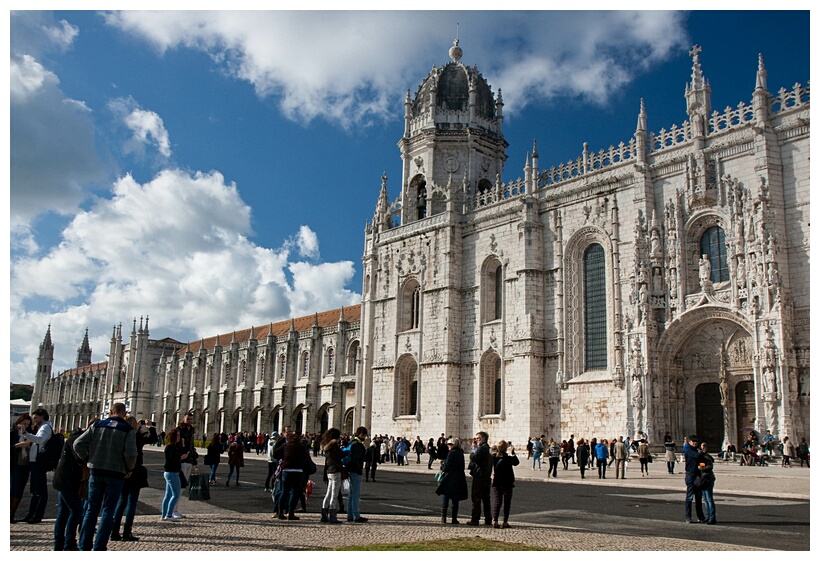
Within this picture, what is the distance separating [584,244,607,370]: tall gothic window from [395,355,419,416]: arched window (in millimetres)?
10904

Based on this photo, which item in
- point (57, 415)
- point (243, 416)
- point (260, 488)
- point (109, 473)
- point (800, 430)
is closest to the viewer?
point (109, 473)

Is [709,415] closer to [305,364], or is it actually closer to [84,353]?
[305,364]

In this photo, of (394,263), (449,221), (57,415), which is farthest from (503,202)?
(57,415)

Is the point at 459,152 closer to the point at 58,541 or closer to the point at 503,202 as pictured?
the point at 503,202

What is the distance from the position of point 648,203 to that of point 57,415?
98572 millimetres

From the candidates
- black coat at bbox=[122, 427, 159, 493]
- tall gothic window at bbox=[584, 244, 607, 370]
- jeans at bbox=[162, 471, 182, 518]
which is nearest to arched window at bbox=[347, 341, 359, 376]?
tall gothic window at bbox=[584, 244, 607, 370]

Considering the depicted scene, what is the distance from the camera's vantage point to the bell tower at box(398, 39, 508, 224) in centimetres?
4250

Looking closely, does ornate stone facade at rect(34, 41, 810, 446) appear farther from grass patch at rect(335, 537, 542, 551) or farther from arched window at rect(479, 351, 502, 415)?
grass patch at rect(335, 537, 542, 551)

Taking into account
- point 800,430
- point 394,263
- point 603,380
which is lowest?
point 800,430

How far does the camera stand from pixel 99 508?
8.60 m

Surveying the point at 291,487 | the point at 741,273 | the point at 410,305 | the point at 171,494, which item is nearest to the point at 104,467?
the point at 171,494

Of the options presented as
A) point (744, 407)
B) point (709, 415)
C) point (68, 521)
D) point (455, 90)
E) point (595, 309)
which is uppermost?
point (455, 90)

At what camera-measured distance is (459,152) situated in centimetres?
4288

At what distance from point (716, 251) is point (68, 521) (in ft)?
89.1
